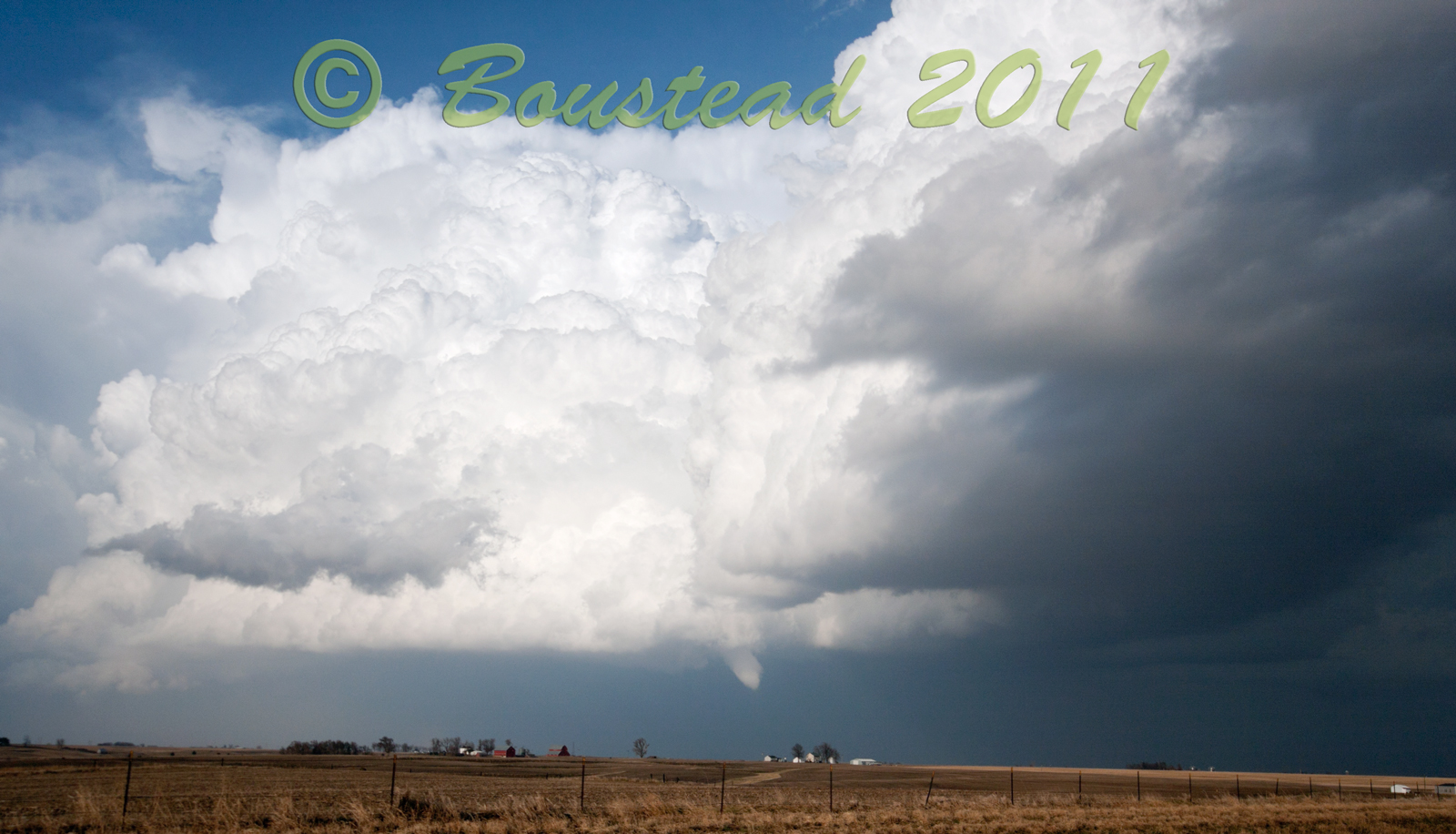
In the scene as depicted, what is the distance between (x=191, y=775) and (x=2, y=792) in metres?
28.4

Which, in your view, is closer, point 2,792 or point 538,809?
point 538,809

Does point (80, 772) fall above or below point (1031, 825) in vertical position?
below

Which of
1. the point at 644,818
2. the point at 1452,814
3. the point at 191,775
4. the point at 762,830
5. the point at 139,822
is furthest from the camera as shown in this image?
the point at 191,775

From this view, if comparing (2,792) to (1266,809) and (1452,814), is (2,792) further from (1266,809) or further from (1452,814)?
(1452,814)

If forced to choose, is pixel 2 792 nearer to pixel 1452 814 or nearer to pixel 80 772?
pixel 80 772

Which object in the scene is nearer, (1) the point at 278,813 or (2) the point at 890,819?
(1) the point at 278,813

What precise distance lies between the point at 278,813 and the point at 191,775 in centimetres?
6066

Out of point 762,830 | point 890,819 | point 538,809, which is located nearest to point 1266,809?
point 890,819

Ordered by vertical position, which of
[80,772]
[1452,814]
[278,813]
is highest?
[278,813]

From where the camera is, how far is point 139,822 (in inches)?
1358

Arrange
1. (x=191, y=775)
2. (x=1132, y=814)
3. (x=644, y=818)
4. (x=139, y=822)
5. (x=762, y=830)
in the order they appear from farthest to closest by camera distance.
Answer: (x=191, y=775) → (x=1132, y=814) → (x=644, y=818) → (x=762, y=830) → (x=139, y=822)

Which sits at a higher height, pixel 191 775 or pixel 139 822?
pixel 139 822

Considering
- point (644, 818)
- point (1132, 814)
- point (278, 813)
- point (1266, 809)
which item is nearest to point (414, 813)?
point (278, 813)

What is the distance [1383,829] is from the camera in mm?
43375
